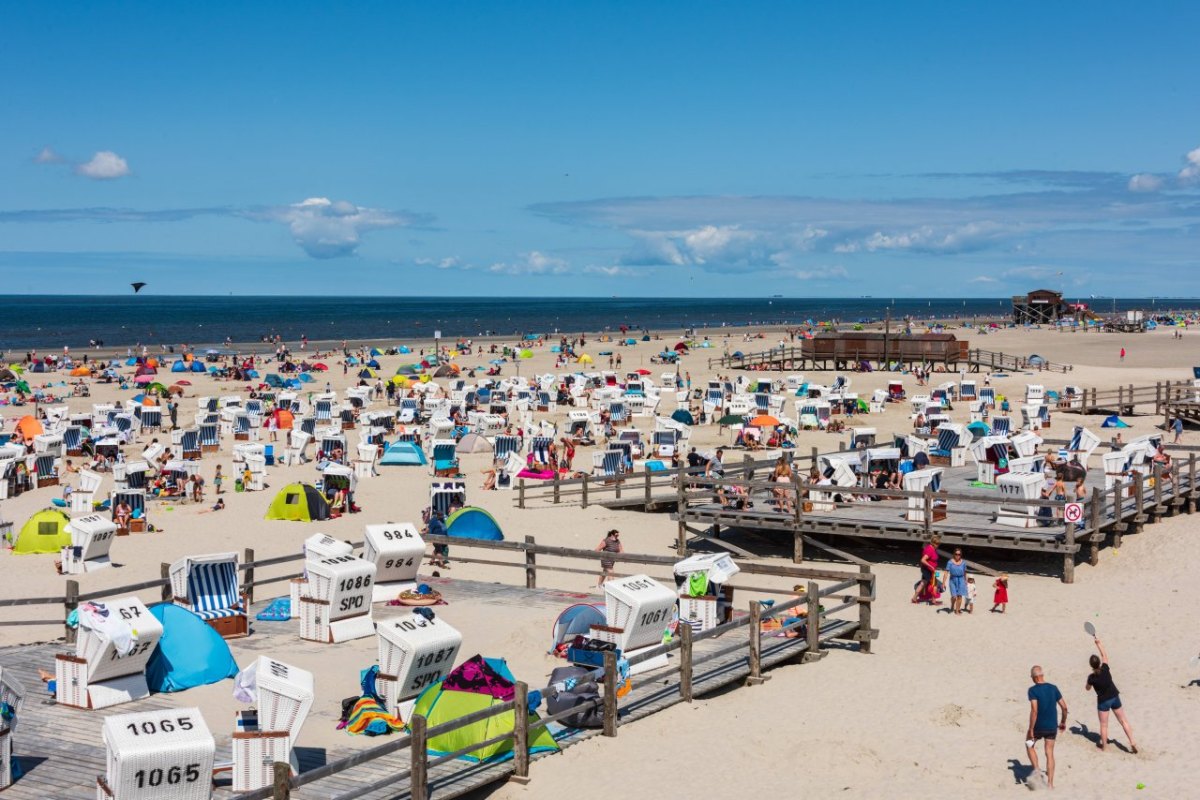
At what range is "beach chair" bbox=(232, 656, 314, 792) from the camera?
30.5ft

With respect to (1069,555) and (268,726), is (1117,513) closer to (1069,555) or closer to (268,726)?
(1069,555)

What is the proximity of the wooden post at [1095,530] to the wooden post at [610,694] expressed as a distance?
10056 millimetres

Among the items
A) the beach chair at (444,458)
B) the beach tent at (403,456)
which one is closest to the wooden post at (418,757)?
the beach chair at (444,458)

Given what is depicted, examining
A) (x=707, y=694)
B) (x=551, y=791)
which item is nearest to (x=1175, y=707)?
(x=707, y=694)

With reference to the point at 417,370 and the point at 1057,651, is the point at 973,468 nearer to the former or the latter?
the point at 1057,651

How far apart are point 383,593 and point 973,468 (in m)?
13.7

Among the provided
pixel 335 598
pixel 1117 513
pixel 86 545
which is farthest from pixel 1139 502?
pixel 86 545

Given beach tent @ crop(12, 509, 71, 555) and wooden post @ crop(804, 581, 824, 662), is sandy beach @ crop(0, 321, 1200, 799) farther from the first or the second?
beach tent @ crop(12, 509, 71, 555)

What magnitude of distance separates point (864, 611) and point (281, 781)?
7833mm

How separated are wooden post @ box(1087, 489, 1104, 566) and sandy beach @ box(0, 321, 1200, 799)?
0.28 metres

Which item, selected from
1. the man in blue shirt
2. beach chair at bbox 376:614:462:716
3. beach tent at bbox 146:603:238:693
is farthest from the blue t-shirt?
beach tent at bbox 146:603:238:693

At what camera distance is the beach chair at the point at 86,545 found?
18.5 m

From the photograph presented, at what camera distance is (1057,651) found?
1441cm

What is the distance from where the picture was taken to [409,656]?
420 inches
